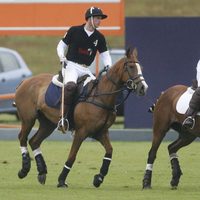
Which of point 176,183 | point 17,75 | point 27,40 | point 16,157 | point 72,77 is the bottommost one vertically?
point 27,40

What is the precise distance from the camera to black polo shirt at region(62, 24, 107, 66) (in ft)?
60.5

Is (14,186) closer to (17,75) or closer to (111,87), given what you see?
(111,87)

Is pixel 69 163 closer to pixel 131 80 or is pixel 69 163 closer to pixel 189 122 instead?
pixel 131 80

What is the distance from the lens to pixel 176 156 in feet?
61.2

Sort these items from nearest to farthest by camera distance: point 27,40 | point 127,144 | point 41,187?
point 41,187 < point 127,144 < point 27,40

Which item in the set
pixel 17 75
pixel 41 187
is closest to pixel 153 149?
pixel 41 187

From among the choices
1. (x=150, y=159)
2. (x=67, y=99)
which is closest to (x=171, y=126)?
(x=150, y=159)

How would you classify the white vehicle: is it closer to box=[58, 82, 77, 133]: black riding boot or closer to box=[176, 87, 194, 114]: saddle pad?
box=[58, 82, 77, 133]: black riding boot

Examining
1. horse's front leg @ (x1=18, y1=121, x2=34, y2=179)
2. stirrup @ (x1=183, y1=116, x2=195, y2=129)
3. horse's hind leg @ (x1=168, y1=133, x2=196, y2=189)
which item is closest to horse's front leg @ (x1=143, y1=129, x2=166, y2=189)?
horse's hind leg @ (x1=168, y1=133, x2=196, y2=189)

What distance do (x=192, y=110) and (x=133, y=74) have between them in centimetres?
119

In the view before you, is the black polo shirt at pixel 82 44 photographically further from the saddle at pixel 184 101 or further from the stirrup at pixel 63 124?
the saddle at pixel 184 101

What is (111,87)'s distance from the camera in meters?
18.0

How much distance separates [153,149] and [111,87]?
1257 mm

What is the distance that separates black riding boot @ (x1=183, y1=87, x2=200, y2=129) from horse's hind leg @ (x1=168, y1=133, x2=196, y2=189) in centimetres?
75
